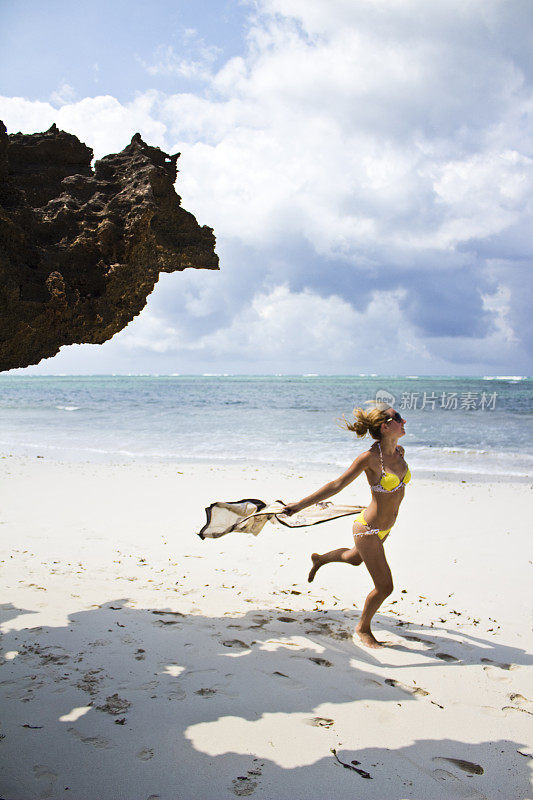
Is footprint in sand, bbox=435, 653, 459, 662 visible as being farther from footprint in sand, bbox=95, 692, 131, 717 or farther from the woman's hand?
footprint in sand, bbox=95, 692, 131, 717

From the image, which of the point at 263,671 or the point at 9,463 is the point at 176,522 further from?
the point at 9,463

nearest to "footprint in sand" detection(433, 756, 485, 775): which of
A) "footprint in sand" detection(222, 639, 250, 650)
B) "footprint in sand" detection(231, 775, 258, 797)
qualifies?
"footprint in sand" detection(231, 775, 258, 797)

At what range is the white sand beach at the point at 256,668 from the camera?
94.0 inches

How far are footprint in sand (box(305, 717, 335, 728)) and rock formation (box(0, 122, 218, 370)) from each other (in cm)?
260

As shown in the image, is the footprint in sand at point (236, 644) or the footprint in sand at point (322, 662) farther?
the footprint in sand at point (236, 644)

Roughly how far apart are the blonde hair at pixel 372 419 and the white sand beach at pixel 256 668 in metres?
1.57

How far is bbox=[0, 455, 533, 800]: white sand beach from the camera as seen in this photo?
2.39 meters

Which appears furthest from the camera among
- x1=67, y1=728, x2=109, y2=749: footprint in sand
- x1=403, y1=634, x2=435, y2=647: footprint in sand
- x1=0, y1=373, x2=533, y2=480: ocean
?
x1=0, y1=373, x2=533, y2=480: ocean

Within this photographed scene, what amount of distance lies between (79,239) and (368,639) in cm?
341

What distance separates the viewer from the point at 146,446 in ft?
50.8

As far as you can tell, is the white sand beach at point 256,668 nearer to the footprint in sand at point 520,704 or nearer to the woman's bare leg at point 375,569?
the footprint in sand at point 520,704

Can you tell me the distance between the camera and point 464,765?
2498 mm

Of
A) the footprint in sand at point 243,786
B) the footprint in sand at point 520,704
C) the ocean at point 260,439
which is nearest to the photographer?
the footprint in sand at point 243,786

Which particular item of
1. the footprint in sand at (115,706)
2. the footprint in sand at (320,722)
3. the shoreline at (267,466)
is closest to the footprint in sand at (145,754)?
the footprint in sand at (115,706)
